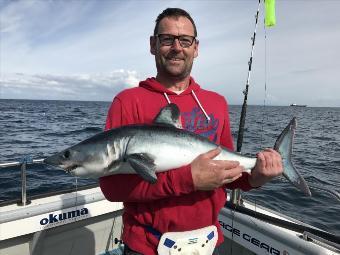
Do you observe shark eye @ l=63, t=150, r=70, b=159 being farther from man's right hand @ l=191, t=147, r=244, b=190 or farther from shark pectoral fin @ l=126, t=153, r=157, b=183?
man's right hand @ l=191, t=147, r=244, b=190

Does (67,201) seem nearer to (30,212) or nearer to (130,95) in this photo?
(30,212)

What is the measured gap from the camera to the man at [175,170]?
2.71 metres

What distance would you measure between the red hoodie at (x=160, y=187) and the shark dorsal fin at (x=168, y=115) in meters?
0.23

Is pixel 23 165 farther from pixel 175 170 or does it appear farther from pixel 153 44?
pixel 175 170

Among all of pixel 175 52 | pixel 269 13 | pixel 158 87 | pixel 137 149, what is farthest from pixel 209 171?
pixel 269 13

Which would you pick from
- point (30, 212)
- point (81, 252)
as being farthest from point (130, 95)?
point (81, 252)

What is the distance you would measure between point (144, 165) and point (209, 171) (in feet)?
1.77

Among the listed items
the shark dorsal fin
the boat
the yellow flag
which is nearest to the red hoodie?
the shark dorsal fin

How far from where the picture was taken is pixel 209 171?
2.68 metres

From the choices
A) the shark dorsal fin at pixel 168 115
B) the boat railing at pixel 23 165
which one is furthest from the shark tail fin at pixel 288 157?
the boat railing at pixel 23 165

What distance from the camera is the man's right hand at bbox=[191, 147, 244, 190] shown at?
8.75 feet

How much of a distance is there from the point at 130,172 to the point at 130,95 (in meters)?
0.75

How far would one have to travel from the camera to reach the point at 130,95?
3082mm

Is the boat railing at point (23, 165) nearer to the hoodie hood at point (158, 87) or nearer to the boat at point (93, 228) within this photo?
the boat at point (93, 228)
